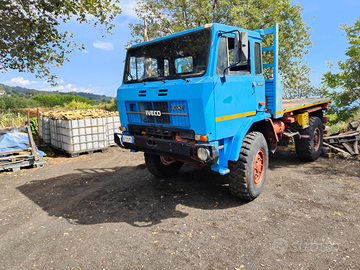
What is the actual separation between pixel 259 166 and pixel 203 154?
168 cm

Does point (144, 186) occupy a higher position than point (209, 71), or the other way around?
point (209, 71)

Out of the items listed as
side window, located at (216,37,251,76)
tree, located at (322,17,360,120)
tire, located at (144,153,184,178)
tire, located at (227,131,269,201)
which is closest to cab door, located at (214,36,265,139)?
side window, located at (216,37,251,76)

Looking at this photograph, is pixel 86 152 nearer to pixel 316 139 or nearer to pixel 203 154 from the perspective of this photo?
pixel 203 154

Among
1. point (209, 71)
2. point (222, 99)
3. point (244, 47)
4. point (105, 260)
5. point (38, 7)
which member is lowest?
point (105, 260)

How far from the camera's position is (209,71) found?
376 cm

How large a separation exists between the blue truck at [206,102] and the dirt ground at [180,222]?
739 millimetres

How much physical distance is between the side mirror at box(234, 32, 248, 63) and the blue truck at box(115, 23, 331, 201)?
14mm

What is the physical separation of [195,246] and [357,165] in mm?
5984

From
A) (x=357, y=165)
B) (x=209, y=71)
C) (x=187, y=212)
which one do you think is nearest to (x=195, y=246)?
(x=187, y=212)

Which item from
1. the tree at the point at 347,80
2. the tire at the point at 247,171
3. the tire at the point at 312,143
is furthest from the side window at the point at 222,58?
the tree at the point at 347,80

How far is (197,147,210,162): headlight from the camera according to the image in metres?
3.71

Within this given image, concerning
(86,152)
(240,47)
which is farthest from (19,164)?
(240,47)

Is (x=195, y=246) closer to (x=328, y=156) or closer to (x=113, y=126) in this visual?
(x=328, y=156)

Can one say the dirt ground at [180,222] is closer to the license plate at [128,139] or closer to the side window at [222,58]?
the license plate at [128,139]
